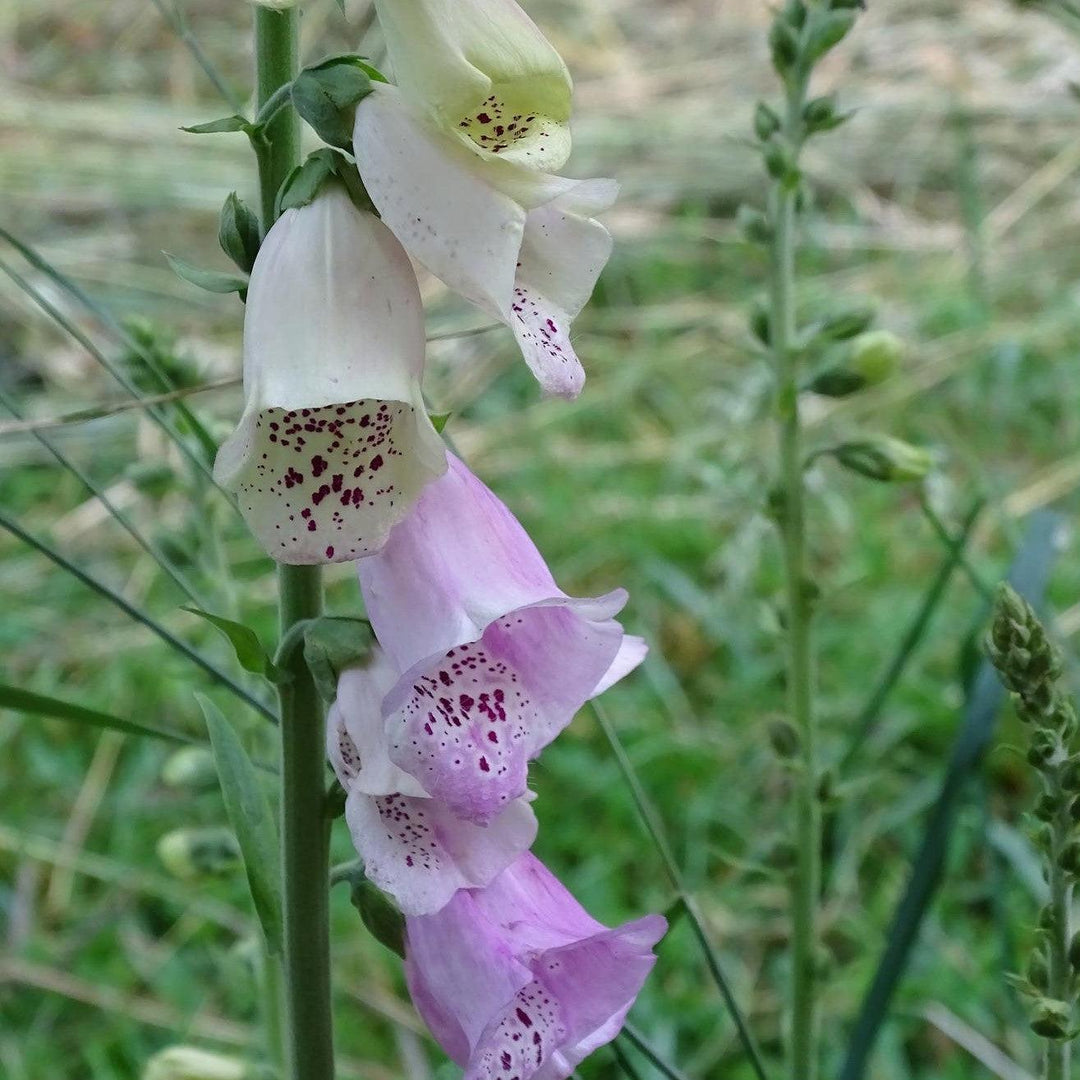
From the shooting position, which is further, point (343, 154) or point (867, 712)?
point (867, 712)

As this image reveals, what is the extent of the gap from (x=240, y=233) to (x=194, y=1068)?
0.52m

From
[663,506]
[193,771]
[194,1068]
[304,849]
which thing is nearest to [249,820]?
[304,849]

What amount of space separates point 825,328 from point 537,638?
39cm

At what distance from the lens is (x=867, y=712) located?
30.5 inches

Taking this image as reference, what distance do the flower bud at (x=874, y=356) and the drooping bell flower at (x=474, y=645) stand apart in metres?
0.37

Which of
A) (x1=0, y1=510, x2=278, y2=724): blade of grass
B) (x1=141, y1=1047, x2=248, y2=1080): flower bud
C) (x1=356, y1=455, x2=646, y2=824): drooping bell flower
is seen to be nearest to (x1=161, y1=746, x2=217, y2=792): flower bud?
(x1=141, y1=1047, x2=248, y2=1080): flower bud

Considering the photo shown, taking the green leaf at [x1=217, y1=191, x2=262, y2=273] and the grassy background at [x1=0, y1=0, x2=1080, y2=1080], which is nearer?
the green leaf at [x1=217, y1=191, x2=262, y2=273]

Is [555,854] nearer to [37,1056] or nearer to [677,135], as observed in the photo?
[37,1056]

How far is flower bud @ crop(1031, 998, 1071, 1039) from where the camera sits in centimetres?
48

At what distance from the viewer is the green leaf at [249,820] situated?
568 mm

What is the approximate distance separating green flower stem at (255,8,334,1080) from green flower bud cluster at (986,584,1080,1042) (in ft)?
0.86

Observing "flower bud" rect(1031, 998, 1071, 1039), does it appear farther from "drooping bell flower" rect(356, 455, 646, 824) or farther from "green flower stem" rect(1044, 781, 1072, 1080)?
"drooping bell flower" rect(356, 455, 646, 824)

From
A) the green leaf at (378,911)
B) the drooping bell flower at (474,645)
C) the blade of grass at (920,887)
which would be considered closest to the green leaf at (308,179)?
the drooping bell flower at (474,645)

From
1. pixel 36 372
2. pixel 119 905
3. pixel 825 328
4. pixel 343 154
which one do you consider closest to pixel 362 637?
pixel 343 154
